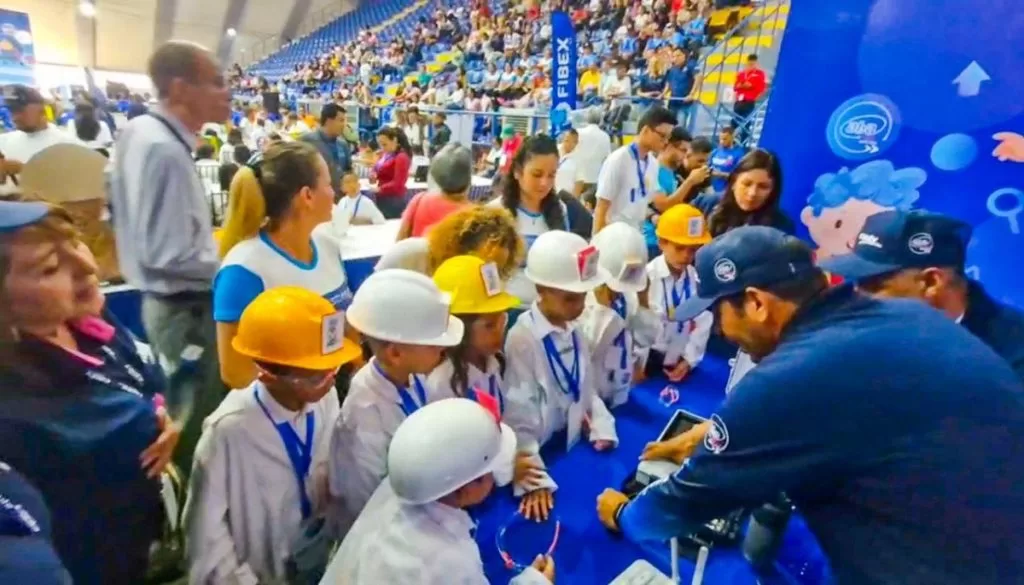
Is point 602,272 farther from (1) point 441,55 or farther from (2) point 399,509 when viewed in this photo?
(1) point 441,55

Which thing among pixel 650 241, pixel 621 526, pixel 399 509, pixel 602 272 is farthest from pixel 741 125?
pixel 399 509

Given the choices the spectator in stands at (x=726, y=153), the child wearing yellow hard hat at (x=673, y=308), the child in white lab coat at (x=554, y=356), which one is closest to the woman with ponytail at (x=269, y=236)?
the child in white lab coat at (x=554, y=356)

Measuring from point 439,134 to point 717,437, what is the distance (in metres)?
8.15

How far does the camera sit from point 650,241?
11.2 feet

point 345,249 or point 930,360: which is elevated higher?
point 930,360

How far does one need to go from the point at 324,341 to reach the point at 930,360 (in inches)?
43.4

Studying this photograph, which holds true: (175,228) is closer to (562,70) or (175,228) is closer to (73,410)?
(73,410)

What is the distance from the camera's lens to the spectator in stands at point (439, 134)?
8641 millimetres

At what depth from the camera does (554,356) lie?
1.82 metres

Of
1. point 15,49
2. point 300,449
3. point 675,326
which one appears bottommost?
point 300,449

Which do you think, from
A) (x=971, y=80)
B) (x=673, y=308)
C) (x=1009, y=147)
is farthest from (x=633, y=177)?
(x=1009, y=147)

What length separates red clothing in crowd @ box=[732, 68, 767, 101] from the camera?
641 cm

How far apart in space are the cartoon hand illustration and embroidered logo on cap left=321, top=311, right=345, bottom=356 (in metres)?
2.81

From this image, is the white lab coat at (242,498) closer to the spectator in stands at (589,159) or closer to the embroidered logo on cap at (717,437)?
the embroidered logo on cap at (717,437)
